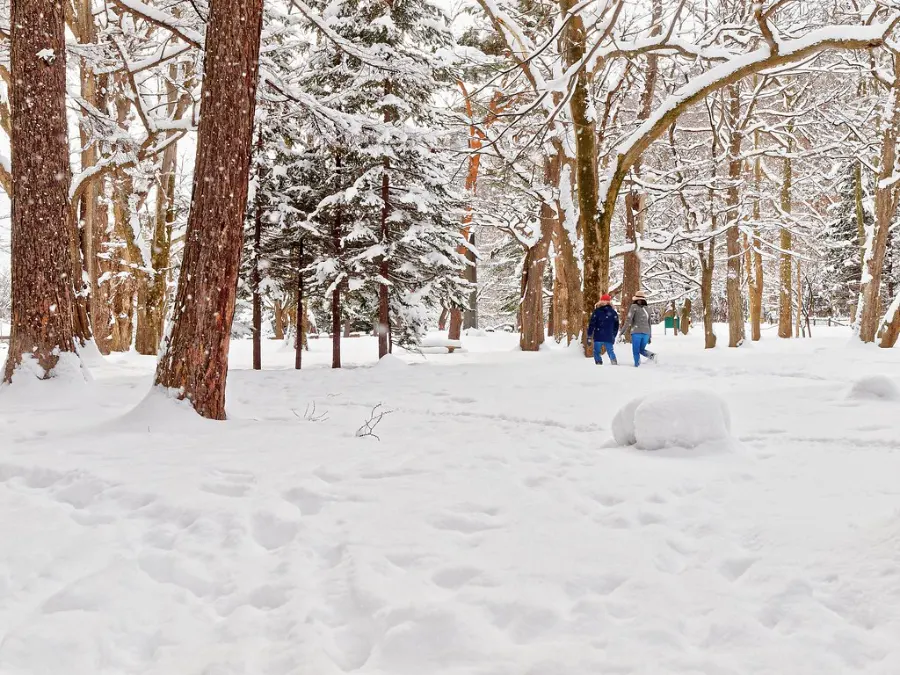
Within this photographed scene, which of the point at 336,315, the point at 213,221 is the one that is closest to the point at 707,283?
the point at 336,315

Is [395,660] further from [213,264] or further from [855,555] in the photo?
[213,264]

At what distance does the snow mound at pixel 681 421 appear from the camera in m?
4.80

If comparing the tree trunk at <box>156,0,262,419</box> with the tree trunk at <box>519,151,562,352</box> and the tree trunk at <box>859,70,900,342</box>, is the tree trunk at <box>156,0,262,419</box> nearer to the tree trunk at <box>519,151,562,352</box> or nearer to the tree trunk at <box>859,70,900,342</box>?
the tree trunk at <box>519,151,562,352</box>

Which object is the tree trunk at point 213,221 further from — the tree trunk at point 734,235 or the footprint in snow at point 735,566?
the tree trunk at point 734,235

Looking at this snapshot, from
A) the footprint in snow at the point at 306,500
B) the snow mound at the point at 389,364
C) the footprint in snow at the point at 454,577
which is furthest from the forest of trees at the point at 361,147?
the footprint in snow at the point at 454,577

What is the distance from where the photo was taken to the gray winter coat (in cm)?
1238

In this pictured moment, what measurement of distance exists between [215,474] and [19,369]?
440 centimetres

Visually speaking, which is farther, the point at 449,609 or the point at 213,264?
the point at 213,264

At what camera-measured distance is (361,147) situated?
11758 millimetres

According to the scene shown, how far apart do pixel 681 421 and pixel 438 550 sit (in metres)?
2.79

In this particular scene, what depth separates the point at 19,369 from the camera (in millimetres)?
6629

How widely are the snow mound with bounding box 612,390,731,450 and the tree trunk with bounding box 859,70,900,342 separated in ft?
43.2

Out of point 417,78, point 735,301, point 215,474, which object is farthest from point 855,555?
point 735,301

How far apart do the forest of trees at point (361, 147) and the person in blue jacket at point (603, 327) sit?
723 mm
